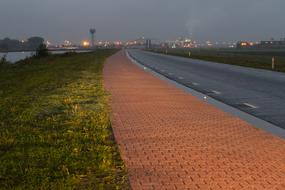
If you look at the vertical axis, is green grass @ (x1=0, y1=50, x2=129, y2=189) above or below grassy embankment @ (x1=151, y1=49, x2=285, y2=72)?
above

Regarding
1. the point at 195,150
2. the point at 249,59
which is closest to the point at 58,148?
the point at 195,150

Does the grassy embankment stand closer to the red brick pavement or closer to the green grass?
the red brick pavement

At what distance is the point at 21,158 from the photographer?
761 cm

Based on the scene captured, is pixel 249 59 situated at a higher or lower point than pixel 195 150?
lower

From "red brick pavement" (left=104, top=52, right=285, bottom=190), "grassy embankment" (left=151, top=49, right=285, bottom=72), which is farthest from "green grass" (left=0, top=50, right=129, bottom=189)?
"grassy embankment" (left=151, top=49, right=285, bottom=72)

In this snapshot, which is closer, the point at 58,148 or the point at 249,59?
the point at 58,148

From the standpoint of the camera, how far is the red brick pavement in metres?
6.43

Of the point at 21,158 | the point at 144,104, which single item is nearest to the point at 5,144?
the point at 21,158

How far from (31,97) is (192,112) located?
6.35 metres

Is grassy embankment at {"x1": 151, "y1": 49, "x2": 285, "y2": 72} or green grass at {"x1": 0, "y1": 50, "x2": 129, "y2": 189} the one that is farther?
grassy embankment at {"x1": 151, "y1": 49, "x2": 285, "y2": 72}

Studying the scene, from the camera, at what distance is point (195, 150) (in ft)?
27.1

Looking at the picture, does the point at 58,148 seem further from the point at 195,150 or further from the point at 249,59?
the point at 249,59

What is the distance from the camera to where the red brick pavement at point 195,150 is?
6.43m

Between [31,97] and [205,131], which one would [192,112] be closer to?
[205,131]
